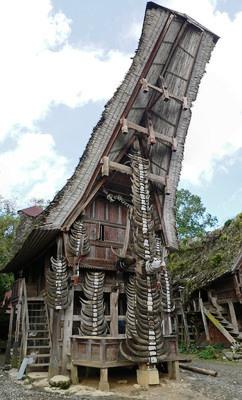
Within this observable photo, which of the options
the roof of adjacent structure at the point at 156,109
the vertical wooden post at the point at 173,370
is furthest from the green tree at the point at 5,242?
the vertical wooden post at the point at 173,370

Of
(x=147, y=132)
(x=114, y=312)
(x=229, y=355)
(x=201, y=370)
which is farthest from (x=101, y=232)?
(x=229, y=355)

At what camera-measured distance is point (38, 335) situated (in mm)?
11938

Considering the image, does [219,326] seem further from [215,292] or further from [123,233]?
[123,233]

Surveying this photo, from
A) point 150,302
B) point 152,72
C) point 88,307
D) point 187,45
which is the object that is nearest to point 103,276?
point 88,307

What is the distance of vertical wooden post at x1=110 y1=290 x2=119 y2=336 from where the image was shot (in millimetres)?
10414

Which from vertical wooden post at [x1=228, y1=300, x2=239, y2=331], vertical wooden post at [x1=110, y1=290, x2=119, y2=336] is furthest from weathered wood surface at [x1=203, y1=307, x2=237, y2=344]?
vertical wooden post at [x1=110, y1=290, x2=119, y2=336]

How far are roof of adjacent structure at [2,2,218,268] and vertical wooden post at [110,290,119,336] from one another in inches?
104

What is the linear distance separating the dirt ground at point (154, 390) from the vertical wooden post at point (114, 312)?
132cm

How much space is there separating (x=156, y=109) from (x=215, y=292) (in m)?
9.78

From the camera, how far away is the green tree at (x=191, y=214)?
34.8m

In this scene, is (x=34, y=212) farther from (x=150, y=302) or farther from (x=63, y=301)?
(x=150, y=302)

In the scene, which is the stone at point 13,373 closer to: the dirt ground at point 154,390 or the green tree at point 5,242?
the dirt ground at point 154,390

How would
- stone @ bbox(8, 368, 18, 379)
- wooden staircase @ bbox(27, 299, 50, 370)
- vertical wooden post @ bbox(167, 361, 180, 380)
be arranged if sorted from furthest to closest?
wooden staircase @ bbox(27, 299, 50, 370)
stone @ bbox(8, 368, 18, 379)
vertical wooden post @ bbox(167, 361, 180, 380)

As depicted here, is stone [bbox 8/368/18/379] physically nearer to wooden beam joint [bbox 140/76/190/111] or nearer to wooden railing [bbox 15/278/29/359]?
wooden railing [bbox 15/278/29/359]
